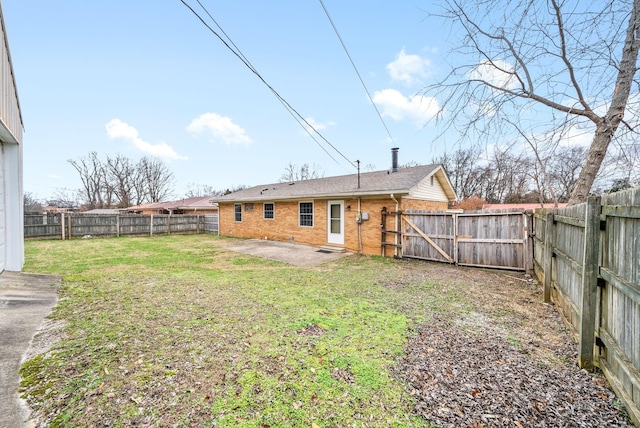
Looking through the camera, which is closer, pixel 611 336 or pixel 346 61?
pixel 611 336

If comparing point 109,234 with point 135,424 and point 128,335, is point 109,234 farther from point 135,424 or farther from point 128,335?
point 135,424

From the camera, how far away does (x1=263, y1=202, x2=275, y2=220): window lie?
14.0 m

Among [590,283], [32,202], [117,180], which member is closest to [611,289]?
[590,283]

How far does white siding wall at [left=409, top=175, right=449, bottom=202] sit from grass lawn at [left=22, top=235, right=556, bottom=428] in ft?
14.7

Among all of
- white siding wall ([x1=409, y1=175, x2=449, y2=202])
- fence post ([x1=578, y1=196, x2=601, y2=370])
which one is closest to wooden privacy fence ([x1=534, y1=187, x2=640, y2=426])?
fence post ([x1=578, y1=196, x2=601, y2=370])

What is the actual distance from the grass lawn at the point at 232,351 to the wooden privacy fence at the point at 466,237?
2.10 metres

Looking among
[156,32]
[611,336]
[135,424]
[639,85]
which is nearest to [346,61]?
[156,32]

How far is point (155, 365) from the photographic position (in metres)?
2.61

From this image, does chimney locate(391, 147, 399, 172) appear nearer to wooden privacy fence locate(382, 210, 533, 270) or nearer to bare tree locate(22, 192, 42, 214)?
wooden privacy fence locate(382, 210, 533, 270)

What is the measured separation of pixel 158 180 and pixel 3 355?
45.2 m

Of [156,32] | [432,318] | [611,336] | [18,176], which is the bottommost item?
[432,318]

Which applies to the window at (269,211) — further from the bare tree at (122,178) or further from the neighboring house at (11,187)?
the bare tree at (122,178)

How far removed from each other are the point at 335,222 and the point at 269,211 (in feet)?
14.6

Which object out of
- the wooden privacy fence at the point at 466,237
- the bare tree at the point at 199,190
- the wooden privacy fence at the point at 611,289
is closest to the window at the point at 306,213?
the wooden privacy fence at the point at 466,237
